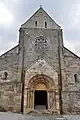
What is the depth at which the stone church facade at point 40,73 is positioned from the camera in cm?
1459

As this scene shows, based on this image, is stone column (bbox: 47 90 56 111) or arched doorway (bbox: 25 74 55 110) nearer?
stone column (bbox: 47 90 56 111)

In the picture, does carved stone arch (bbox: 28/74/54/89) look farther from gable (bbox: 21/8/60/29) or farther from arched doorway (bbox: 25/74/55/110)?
gable (bbox: 21/8/60/29)

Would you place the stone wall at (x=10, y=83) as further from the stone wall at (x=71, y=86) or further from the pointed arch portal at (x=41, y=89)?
the stone wall at (x=71, y=86)

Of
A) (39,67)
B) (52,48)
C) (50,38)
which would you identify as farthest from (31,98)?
(50,38)

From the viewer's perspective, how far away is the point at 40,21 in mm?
19406

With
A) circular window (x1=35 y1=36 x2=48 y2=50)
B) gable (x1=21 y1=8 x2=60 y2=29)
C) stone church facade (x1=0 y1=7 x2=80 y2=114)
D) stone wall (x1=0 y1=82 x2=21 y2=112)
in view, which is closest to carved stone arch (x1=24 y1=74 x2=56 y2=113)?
stone church facade (x1=0 y1=7 x2=80 y2=114)

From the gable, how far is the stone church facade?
123 millimetres

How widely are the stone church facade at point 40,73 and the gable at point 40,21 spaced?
0.40ft

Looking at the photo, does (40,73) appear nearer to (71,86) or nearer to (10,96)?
(71,86)

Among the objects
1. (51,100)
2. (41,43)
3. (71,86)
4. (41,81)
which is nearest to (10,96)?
(41,81)

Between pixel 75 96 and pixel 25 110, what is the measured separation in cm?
492

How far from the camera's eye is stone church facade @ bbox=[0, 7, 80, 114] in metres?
14.6

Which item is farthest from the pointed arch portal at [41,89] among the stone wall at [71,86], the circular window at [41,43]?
the circular window at [41,43]

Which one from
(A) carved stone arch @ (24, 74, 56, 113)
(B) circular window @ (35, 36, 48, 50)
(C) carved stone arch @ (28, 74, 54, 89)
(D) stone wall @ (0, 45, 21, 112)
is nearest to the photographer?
(D) stone wall @ (0, 45, 21, 112)
